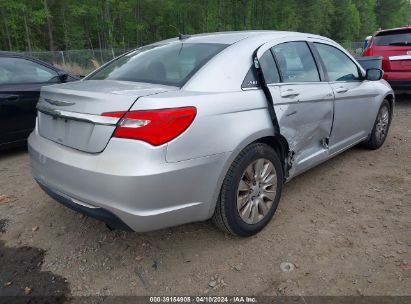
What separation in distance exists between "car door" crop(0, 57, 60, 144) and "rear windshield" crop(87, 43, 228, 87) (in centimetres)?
213

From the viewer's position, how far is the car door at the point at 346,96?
12.0 ft

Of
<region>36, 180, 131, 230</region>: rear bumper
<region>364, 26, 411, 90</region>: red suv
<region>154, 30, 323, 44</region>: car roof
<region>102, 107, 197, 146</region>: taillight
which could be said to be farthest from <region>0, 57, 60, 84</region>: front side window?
<region>364, 26, 411, 90</region>: red suv

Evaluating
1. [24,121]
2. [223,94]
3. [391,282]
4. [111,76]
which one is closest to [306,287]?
[391,282]

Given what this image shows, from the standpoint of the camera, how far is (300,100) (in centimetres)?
308

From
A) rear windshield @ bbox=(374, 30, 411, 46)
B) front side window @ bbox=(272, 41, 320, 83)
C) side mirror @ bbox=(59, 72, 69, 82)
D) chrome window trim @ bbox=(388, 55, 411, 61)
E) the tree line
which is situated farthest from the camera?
the tree line

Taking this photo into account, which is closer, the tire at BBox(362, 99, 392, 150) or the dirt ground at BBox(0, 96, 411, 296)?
the dirt ground at BBox(0, 96, 411, 296)

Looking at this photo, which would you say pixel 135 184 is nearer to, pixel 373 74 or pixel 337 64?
pixel 337 64

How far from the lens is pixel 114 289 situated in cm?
236

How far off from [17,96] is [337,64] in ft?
13.1

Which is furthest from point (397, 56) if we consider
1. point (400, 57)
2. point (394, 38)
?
point (394, 38)

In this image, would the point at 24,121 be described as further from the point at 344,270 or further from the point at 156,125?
the point at 344,270

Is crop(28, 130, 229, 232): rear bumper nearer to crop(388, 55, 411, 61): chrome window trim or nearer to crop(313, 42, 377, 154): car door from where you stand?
crop(313, 42, 377, 154): car door

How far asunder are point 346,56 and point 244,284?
2897 mm

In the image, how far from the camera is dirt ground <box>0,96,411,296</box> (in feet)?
7.75
